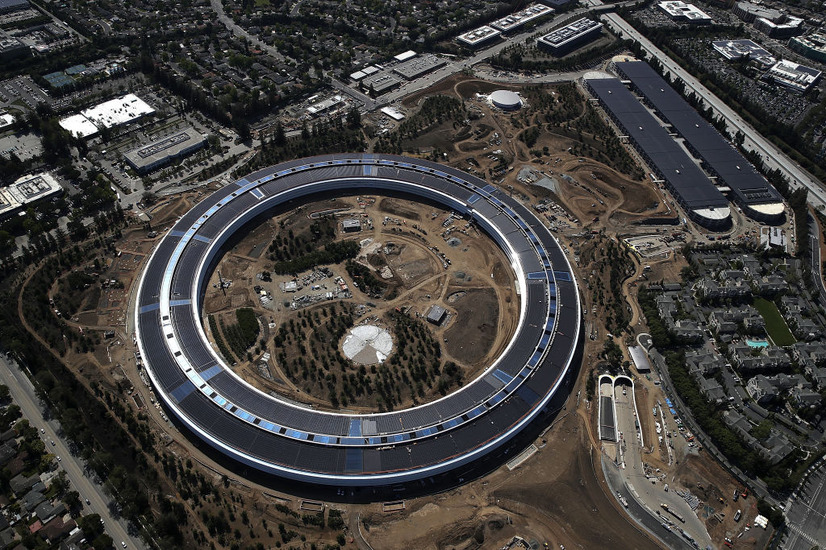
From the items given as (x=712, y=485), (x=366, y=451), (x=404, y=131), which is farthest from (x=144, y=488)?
(x=404, y=131)

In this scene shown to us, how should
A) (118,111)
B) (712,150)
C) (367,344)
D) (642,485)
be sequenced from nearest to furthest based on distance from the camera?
1. (642,485)
2. (367,344)
3. (712,150)
4. (118,111)

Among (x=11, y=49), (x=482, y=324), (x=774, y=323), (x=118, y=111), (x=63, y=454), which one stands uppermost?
(x=11, y=49)

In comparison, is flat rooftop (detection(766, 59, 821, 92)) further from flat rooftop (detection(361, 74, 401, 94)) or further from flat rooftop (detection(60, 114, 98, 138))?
flat rooftop (detection(60, 114, 98, 138))

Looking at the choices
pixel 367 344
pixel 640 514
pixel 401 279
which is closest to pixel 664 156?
pixel 401 279

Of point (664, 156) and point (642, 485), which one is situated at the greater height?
point (664, 156)

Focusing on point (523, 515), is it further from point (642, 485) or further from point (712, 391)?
point (712, 391)

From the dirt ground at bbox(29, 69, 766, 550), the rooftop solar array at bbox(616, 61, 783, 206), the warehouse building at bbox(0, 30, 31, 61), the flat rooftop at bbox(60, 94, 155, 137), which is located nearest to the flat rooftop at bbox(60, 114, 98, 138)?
the flat rooftop at bbox(60, 94, 155, 137)

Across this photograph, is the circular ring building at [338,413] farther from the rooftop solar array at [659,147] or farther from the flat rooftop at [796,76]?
the flat rooftop at [796,76]
